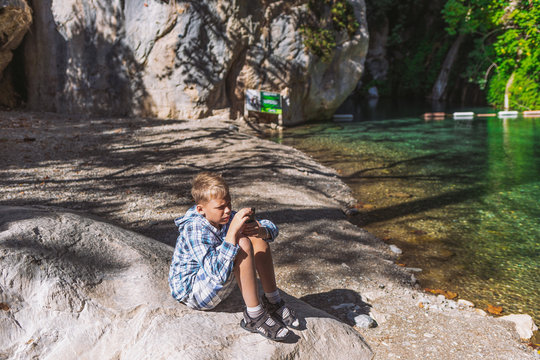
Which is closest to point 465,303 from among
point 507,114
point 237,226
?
point 237,226

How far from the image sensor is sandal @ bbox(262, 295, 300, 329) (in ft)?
8.53

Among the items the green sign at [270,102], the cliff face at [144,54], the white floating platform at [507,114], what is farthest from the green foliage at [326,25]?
the white floating platform at [507,114]

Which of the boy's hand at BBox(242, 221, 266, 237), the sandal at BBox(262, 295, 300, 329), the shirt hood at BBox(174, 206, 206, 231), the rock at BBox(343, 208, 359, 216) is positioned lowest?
the rock at BBox(343, 208, 359, 216)

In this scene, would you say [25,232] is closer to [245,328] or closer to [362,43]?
[245,328]

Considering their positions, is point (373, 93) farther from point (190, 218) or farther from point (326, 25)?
point (190, 218)

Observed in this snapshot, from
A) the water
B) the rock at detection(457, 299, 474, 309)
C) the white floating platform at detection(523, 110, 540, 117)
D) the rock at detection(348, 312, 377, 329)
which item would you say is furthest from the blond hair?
the white floating platform at detection(523, 110, 540, 117)

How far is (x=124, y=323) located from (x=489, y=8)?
20495 millimetres

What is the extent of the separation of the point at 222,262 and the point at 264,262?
1.10 ft

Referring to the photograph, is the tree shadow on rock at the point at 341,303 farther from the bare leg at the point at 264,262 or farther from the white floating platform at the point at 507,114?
the white floating platform at the point at 507,114

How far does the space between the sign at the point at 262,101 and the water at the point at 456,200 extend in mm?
1505

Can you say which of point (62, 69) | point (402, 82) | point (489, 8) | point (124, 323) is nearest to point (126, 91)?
point (62, 69)

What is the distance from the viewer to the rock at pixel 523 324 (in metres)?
3.14

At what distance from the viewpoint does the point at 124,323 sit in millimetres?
2328

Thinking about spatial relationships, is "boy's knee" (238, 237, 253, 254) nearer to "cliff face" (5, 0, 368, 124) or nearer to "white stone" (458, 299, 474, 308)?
"white stone" (458, 299, 474, 308)
